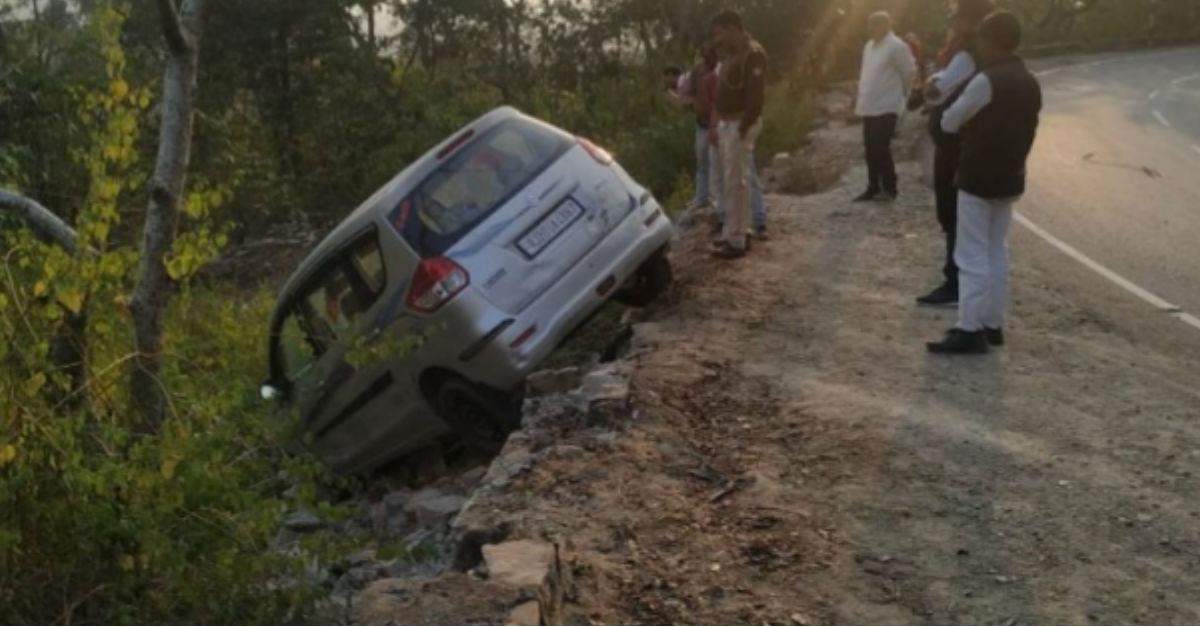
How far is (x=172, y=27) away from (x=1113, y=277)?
7.58 m

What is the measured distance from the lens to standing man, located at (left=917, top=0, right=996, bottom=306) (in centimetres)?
862

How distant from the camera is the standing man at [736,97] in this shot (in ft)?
33.0

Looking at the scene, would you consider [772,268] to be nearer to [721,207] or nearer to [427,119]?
[721,207]

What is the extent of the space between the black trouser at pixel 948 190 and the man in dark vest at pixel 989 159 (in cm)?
84

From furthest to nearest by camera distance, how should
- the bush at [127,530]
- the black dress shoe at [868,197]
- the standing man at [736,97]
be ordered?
the black dress shoe at [868,197] < the standing man at [736,97] < the bush at [127,530]

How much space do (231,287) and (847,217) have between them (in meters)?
12.9

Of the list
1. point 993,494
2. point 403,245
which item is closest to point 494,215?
point 403,245

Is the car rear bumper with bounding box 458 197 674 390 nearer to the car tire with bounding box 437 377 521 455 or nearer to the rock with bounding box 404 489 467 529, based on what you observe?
the car tire with bounding box 437 377 521 455

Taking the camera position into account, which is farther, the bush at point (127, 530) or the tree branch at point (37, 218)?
the tree branch at point (37, 218)

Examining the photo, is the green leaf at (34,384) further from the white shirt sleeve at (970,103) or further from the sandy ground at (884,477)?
the white shirt sleeve at (970,103)

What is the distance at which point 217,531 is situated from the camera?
4.42 m

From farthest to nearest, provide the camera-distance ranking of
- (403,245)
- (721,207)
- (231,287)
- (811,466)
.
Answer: (231,287) < (721,207) < (403,245) < (811,466)

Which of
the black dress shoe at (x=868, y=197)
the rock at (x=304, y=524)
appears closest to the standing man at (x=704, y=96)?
the black dress shoe at (x=868, y=197)

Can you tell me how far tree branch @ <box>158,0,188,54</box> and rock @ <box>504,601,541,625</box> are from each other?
2.94 metres
